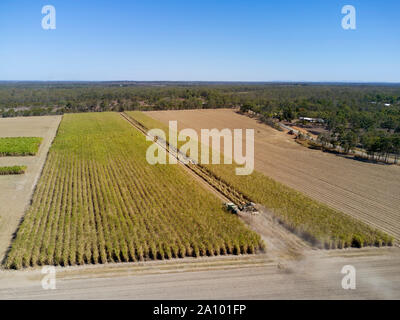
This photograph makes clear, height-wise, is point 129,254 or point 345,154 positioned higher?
point 345,154

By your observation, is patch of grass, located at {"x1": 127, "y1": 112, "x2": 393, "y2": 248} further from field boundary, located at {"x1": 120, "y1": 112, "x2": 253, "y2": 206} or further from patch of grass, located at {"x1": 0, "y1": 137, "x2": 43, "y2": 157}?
patch of grass, located at {"x1": 0, "y1": 137, "x2": 43, "y2": 157}

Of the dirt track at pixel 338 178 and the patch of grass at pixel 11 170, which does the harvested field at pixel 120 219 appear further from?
the dirt track at pixel 338 178

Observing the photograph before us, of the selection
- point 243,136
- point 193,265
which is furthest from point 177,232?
point 243,136

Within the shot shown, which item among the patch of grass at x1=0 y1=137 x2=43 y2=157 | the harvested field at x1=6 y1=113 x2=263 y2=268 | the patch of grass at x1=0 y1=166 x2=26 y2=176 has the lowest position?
the harvested field at x1=6 y1=113 x2=263 y2=268

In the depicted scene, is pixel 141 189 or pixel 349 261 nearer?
pixel 349 261

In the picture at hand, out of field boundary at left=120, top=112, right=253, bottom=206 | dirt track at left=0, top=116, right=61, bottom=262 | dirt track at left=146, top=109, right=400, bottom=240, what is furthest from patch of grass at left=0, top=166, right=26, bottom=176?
dirt track at left=146, top=109, right=400, bottom=240
